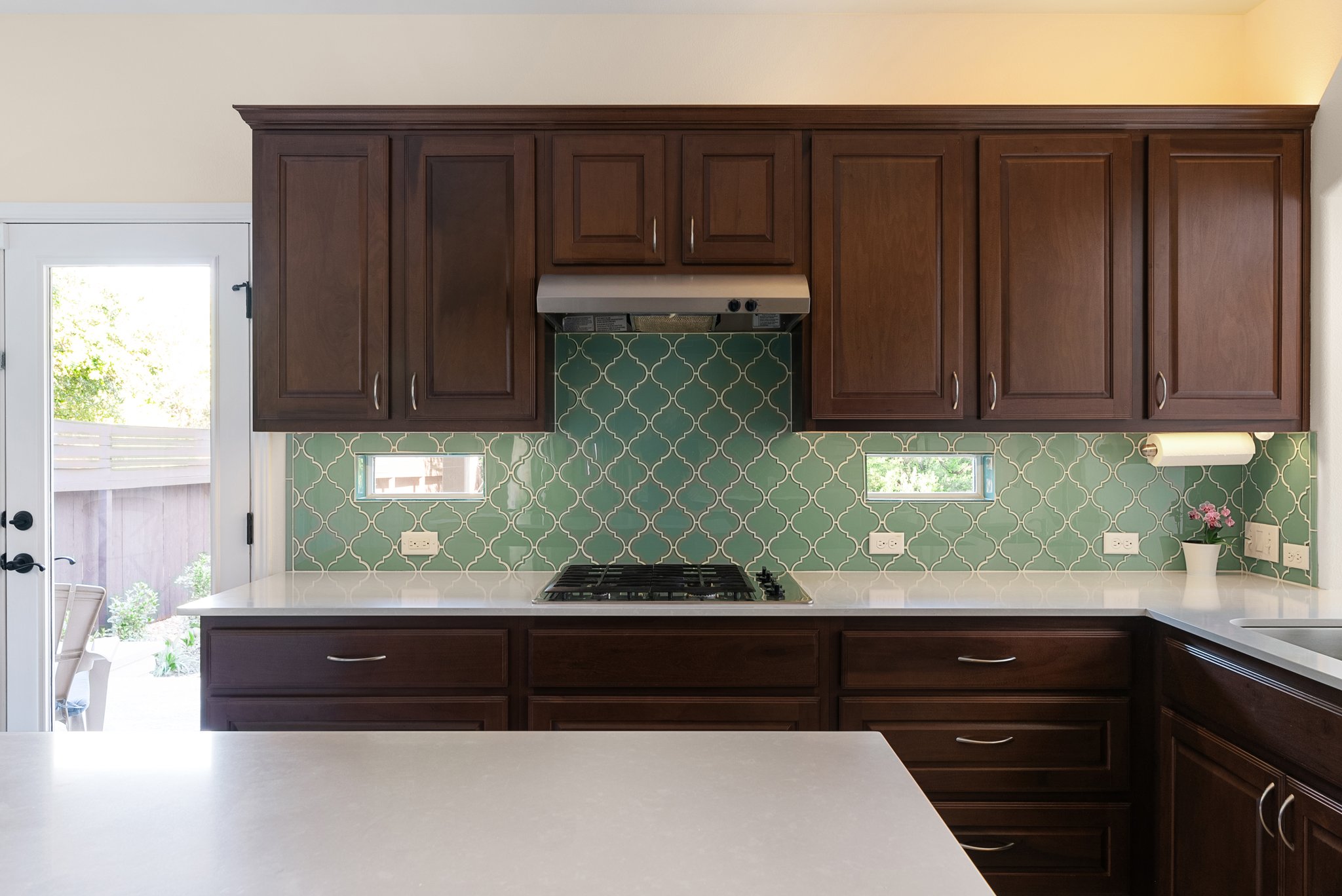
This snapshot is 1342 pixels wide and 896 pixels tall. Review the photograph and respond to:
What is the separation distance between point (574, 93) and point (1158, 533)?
2572 millimetres

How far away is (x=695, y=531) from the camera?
114 inches

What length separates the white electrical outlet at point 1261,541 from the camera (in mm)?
2680

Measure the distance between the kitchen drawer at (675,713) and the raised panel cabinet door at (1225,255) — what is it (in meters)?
1.55

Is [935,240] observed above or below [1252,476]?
above

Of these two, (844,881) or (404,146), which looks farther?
(404,146)

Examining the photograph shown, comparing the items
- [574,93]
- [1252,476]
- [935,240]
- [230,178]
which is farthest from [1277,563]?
[230,178]

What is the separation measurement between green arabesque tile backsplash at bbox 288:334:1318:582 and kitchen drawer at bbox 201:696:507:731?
653 mm

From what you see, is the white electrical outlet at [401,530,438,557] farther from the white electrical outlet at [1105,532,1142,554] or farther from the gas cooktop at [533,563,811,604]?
the white electrical outlet at [1105,532,1142,554]

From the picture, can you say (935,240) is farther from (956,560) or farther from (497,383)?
(497,383)

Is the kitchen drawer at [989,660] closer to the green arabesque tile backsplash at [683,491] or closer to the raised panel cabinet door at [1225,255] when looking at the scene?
the green arabesque tile backsplash at [683,491]

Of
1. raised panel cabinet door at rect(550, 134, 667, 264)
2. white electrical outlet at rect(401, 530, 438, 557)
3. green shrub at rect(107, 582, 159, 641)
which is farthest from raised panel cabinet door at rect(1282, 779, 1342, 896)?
green shrub at rect(107, 582, 159, 641)

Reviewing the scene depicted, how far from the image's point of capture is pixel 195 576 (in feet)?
9.41

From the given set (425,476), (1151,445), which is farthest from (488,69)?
(1151,445)

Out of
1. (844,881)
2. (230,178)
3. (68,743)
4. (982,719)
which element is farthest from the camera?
(230,178)
